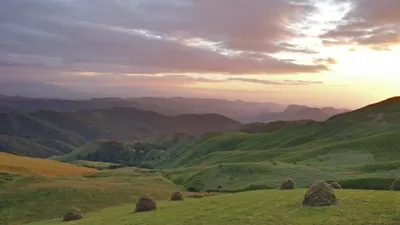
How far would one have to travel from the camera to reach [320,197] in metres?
32.2

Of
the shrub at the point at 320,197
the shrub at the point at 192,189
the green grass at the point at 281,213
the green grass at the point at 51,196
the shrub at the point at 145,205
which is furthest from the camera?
the shrub at the point at 192,189

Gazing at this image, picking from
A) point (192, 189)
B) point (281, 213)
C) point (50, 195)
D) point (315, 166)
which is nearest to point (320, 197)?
point (281, 213)

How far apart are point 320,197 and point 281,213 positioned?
4.03m

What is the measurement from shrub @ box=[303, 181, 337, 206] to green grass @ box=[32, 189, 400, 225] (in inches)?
A: 32.4

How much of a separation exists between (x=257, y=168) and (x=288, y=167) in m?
5.87

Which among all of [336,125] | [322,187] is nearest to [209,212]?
[322,187]

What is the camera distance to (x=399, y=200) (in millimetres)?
31922

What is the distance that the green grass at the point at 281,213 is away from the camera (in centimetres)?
2706

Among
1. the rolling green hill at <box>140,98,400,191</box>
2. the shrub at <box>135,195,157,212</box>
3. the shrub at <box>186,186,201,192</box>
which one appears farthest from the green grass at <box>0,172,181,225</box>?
the shrub at <box>135,195,157,212</box>

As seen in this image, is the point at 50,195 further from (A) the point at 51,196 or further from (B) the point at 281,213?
(B) the point at 281,213

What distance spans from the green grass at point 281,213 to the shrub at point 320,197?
0.82 meters

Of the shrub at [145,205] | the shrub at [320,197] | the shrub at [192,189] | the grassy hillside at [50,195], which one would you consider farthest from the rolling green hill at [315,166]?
the shrub at [320,197]

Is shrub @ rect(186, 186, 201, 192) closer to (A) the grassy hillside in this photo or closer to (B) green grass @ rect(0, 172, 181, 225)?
(A) the grassy hillside

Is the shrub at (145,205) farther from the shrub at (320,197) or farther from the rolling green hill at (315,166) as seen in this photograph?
the rolling green hill at (315,166)
